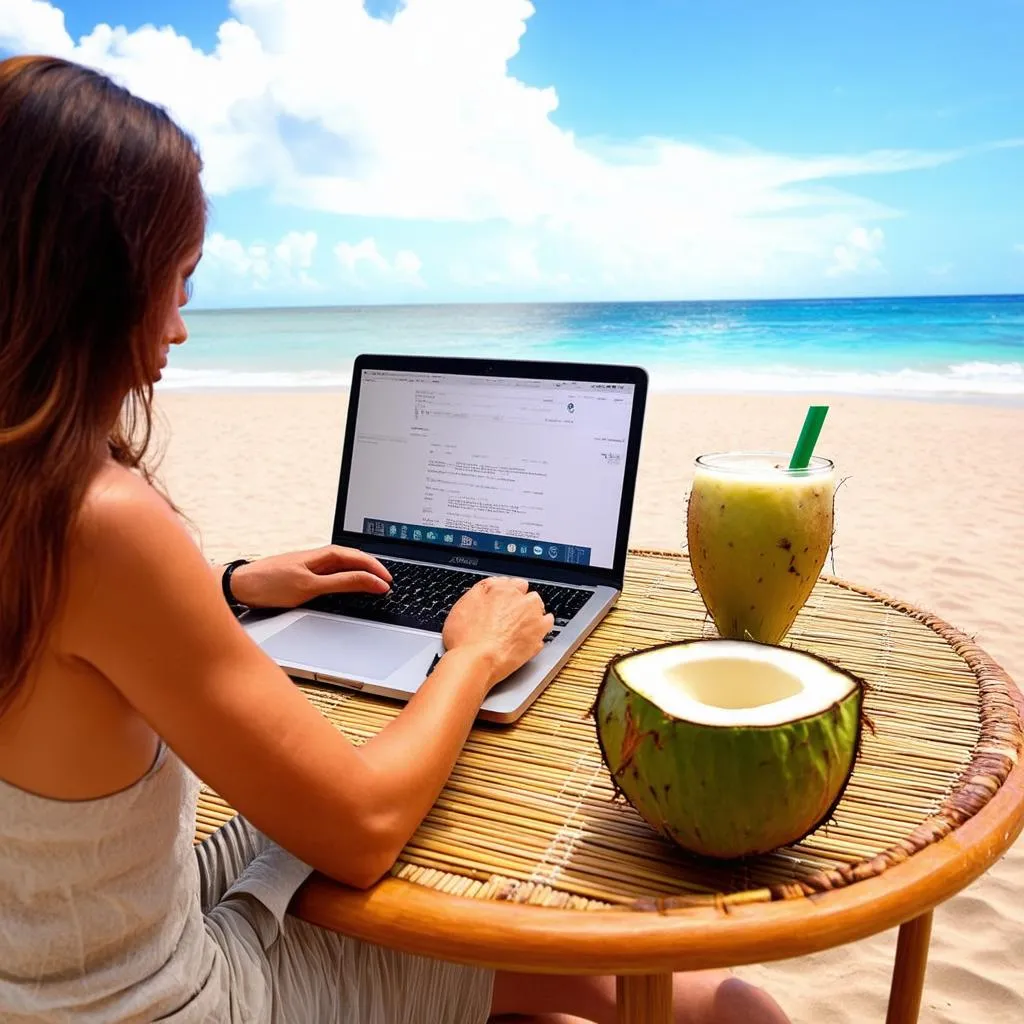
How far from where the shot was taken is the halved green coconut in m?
0.55

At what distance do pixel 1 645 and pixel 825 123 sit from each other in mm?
32364

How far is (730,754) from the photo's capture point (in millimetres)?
545

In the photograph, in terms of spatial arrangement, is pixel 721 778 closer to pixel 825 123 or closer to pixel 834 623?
pixel 834 623

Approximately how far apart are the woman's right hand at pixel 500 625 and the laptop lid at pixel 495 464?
10.1 inches

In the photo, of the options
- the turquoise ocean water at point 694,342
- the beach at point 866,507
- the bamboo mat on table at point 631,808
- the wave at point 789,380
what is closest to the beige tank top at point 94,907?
the bamboo mat on table at point 631,808

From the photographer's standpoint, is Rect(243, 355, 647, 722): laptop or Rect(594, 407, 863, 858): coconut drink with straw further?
Rect(243, 355, 647, 722): laptop

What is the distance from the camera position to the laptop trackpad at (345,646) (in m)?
0.93

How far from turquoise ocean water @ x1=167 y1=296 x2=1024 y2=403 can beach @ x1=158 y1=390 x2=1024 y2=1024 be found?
2.97 meters

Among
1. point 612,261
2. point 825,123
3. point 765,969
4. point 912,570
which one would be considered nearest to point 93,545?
point 765,969

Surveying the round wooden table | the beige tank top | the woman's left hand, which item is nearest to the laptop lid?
the woman's left hand

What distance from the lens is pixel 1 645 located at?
52cm

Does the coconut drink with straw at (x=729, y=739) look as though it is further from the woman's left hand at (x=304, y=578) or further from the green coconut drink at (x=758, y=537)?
the woman's left hand at (x=304, y=578)

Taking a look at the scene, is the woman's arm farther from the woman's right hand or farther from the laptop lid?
the laptop lid

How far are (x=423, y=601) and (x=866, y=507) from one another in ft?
13.3
